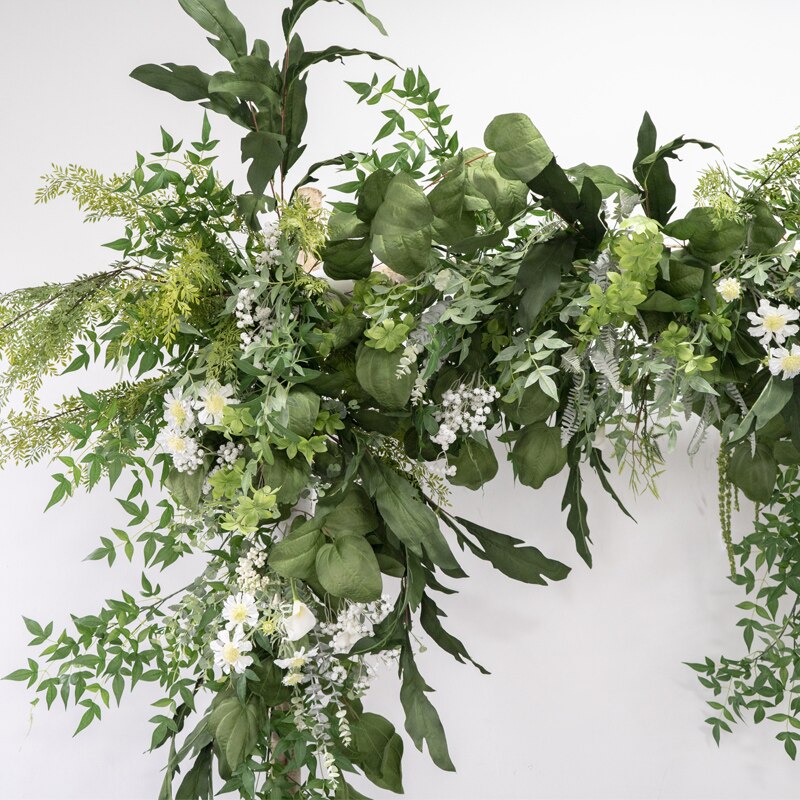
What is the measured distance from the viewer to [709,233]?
0.79 meters

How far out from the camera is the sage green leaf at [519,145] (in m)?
0.74

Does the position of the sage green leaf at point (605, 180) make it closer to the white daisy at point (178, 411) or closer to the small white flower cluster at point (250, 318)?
the small white flower cluster at point (250, 318)

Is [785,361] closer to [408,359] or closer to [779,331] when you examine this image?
[779,331]

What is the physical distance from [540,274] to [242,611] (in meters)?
0.45

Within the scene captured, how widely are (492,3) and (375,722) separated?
109 centimetres

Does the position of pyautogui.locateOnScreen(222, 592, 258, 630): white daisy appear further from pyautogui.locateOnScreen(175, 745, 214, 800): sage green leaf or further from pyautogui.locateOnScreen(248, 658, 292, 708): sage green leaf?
pyautogui.locateOnScreen(175, 745, 214, 800): sage green leaf

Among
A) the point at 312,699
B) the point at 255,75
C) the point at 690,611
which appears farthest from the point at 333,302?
the point at 690,611

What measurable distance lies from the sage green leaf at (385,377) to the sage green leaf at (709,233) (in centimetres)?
29

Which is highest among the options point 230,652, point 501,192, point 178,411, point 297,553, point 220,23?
point 220,23

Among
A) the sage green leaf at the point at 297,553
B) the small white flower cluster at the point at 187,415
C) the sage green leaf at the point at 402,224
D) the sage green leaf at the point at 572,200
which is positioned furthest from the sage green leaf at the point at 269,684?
the sage green leaf at the point at 572,200

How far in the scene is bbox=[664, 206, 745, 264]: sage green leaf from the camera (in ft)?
2.59

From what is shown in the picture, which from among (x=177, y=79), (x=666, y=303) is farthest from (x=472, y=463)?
(x=177, y=79)

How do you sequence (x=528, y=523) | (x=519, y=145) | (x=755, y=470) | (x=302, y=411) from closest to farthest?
(x=519, y=145) → (x=302, y=411) → (x=755, y=470) → (x=528, y=523)

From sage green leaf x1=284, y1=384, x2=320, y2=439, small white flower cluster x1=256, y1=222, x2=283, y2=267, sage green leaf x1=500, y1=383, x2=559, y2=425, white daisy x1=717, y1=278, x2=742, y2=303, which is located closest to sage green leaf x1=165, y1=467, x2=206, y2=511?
sage green leaf x1=284, y1=384, x2=320, y2=439
